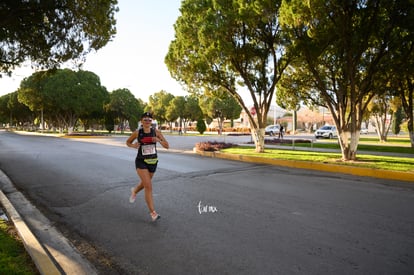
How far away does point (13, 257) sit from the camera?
3475mm

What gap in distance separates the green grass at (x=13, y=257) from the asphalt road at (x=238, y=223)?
65cm

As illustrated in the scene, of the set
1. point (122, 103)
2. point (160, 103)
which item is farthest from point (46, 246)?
point (160, 103)

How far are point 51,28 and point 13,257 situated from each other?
9482mm

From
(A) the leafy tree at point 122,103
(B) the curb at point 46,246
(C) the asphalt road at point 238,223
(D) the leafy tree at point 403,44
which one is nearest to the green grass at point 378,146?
(D) the leafy tree at point 403,44

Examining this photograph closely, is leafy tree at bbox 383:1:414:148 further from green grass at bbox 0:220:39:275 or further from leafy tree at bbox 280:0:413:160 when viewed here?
green grass at bbox 0:220:39:275

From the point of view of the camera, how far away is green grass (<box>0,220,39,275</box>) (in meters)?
3.14

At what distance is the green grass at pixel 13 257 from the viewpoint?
10.3 feet

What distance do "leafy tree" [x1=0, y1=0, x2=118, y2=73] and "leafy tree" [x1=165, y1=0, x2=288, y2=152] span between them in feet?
14.3

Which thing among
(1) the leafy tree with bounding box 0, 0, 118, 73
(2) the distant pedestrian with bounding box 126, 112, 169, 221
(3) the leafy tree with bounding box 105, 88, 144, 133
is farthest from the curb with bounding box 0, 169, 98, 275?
(3) the leafy tree with bounding box 105, 88, 144, 133

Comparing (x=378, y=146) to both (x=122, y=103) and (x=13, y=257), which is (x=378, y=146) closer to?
(x=13, y=257)

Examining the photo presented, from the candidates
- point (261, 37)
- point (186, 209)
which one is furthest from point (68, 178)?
point (261, 37)

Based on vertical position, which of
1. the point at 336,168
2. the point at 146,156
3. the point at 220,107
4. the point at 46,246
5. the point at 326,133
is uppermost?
the point at 220,107

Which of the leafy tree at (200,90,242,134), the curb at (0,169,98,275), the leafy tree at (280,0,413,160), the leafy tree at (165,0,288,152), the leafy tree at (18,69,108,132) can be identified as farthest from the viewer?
the leafy tree at (200,90,242,134)

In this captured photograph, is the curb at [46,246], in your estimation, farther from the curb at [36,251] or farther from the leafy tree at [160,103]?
the leafy tree at [160,103]
